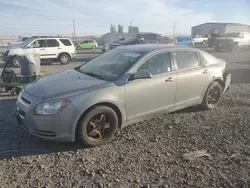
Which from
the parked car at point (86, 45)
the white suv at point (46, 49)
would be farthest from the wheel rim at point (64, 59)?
the parked car at point (86, 45)

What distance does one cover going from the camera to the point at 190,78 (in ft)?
15.6

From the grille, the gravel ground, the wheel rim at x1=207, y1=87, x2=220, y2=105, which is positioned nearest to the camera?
the gravel ground

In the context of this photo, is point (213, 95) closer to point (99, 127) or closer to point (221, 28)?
point (99, 127)

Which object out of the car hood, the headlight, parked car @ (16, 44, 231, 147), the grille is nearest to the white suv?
parked car @ (16, 44, 231, 147)

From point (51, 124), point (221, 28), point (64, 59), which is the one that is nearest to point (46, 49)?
point (64, 59)

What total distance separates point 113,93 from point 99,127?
2.02 ft

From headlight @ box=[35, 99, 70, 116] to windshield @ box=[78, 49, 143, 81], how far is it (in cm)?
92

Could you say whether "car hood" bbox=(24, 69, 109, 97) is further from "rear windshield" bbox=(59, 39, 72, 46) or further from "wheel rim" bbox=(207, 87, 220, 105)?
"rear windshield" bbox=(59, 39, 72, 46)

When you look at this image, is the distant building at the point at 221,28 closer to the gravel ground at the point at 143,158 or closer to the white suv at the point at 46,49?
the white suv at the point at 46,49

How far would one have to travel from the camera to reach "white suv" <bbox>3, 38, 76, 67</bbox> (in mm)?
12934

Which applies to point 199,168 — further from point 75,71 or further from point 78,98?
point 75,71

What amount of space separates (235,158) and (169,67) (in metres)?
1.99

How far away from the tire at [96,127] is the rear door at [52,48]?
11255 millimetres

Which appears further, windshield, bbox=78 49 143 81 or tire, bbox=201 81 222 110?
tire, bbox=201 81 222 110
